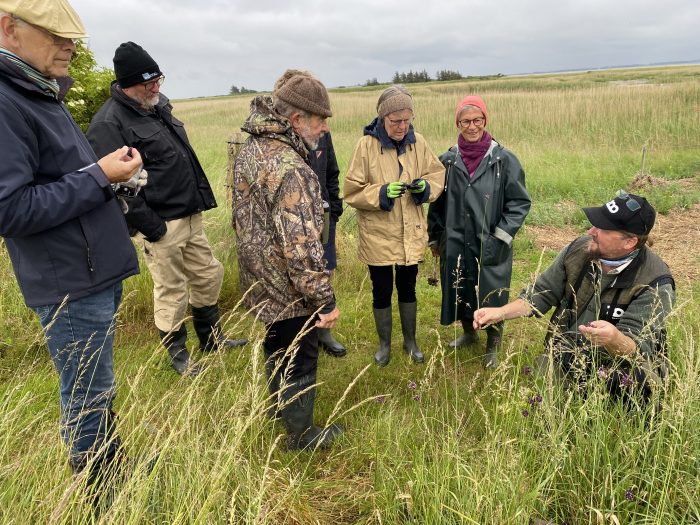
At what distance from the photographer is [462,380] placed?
331cm

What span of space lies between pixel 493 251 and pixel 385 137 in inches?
46.0

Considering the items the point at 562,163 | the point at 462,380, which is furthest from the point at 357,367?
the point at 562,163

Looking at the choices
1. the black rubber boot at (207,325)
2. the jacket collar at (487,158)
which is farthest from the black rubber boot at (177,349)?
the jacket collar at (487,158)

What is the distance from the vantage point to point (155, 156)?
319 centimetres

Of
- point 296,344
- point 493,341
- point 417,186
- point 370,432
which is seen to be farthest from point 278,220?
point 493,341

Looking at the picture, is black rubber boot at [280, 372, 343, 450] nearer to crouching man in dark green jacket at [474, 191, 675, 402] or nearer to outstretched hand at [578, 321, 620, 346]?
crouching man in dark green jacket at [474, 191, 675, 402]

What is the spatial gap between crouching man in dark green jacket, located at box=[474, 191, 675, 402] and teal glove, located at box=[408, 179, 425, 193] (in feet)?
3.56

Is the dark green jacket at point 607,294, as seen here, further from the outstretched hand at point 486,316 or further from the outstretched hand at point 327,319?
the outstretched hand at point 327,319

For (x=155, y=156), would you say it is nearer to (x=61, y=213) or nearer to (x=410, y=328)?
(x=61, y=213)

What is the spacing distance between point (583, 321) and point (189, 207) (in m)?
2.74

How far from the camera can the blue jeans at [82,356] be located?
1.95 metres

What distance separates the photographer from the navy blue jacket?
1.66 metres

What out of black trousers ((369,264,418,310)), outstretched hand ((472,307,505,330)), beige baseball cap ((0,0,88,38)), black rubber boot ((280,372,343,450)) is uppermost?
beige baseball cap ((0,0,88,38))

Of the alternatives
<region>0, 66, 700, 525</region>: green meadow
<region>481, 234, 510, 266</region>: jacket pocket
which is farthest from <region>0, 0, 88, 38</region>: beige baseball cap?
<region>481, 234, 510, 266</region>: jacket pocket
